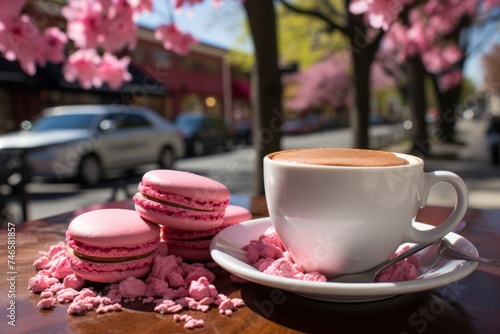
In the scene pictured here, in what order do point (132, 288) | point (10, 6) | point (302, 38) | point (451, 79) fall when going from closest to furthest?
point (132, 288)
point (10, 6)
point (302, 38)
point (451, 79)

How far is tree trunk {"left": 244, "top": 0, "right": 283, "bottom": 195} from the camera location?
403 centimetres

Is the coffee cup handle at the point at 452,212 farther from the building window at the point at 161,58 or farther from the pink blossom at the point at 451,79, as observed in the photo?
the building window at the point at 161,58

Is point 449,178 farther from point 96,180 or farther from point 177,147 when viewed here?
point 177,147

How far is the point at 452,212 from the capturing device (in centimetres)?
99

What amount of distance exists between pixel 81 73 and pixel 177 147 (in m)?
9.53

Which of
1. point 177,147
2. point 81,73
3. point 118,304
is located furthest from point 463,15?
point 118,304

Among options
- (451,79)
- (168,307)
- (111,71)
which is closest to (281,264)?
(168,307)

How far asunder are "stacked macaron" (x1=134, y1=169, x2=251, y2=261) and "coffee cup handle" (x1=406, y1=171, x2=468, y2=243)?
0.45m

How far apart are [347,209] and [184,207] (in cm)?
39

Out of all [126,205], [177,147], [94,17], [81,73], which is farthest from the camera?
[177,147]

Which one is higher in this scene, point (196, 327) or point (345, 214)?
point (345, 214)

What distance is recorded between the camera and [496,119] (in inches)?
467

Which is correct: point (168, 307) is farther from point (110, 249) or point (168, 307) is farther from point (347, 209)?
point (347, 209)

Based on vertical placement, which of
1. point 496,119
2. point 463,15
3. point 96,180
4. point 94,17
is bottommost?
point 96,180
